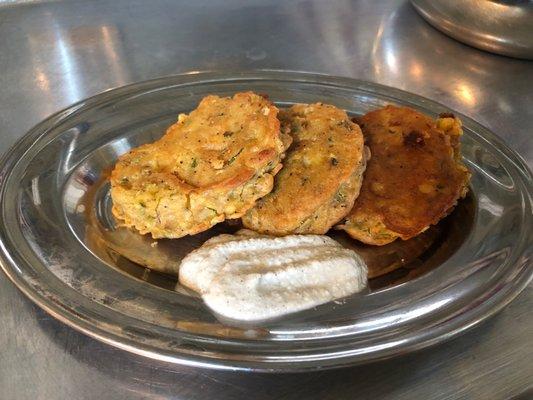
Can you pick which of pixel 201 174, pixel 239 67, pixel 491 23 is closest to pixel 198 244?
pixel 201 174

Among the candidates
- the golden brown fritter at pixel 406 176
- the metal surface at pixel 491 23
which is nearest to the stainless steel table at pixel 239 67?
the metal surface at pixel 491 23

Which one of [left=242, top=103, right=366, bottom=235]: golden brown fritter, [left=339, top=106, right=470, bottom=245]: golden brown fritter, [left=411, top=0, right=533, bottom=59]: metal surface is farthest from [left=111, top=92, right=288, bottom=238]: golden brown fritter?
[left=411, top=0, right=533, bottom=59]: metal surface

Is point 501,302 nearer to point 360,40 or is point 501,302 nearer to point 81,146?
point 81,146

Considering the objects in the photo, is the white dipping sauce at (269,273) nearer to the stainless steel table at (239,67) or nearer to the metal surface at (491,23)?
the stainless steel table at (239,67)

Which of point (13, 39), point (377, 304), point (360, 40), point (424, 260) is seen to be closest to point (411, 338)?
point (377, 304)

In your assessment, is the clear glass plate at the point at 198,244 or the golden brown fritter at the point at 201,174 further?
the golden brown fritter at the point at 201,174
